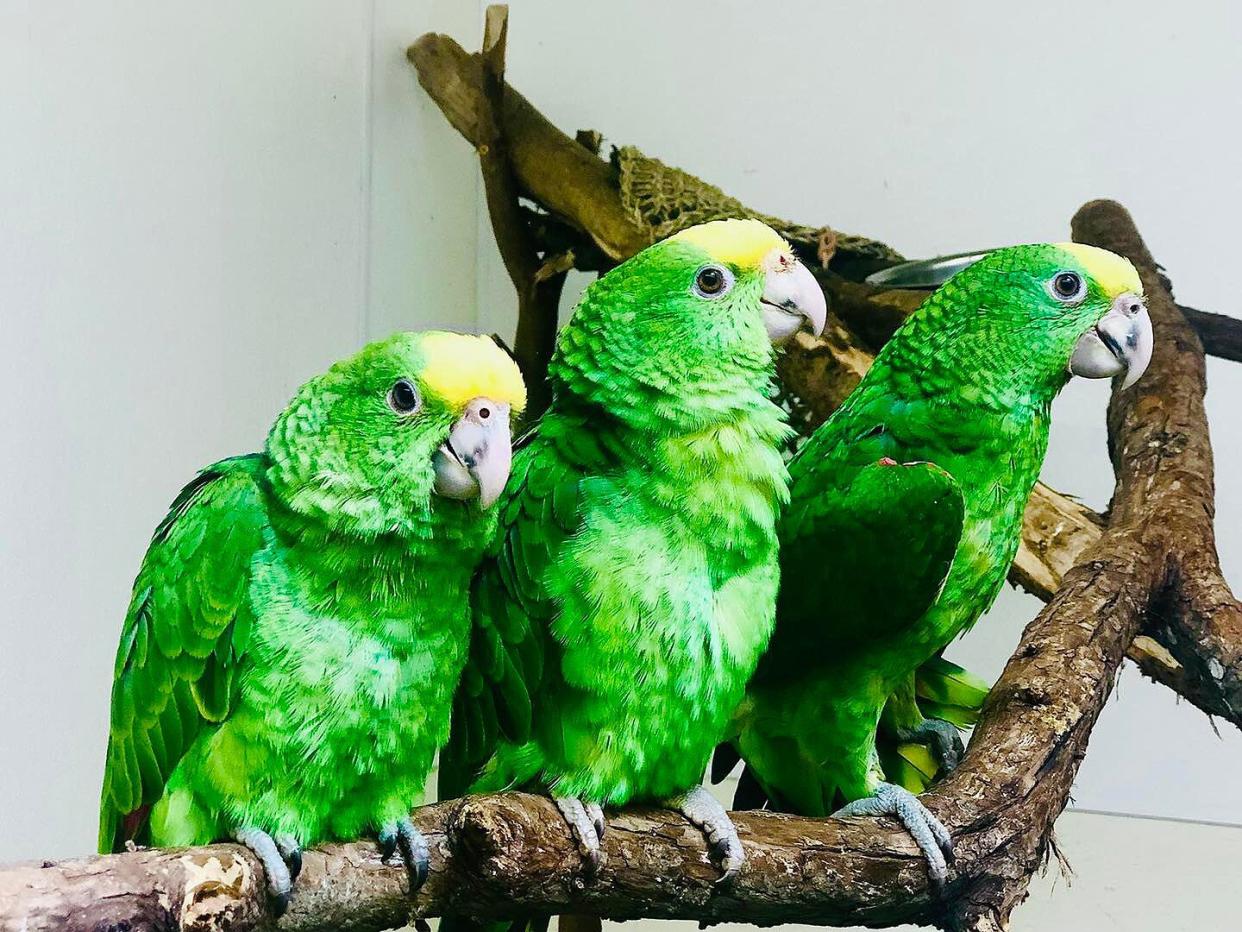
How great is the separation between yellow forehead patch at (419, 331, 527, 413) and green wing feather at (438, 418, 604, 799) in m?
0.17

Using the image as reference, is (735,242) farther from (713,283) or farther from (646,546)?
(646,546)

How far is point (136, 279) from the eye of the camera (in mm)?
2568

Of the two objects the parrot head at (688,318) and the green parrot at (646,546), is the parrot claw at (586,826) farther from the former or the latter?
the parrot head at (688,318)

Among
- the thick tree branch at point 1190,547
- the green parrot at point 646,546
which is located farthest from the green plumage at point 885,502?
the thick tree branch at point 1190,547

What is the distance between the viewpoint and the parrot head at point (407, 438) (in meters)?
1.40

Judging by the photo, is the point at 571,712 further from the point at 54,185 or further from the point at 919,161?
the point at 919,161

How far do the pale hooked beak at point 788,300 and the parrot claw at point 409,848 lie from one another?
2.67ft

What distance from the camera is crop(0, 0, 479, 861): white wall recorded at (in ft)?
7.54

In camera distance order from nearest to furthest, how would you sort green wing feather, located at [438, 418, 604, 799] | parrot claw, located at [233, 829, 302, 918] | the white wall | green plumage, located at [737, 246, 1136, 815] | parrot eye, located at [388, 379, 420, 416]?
parrot claw, located at [233, 829, 302, 918], parrot eye, located at [388, 379, 420, 416], green wing feather, located at [438, 418, 604, 799], green plumage, located at [737, 246, 1136, 815], the white wall

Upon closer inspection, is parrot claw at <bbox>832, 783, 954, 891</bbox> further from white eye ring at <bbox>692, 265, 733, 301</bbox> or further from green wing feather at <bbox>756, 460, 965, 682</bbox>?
white eye ring at <bbox>692, 265, 733, 301</bbox>

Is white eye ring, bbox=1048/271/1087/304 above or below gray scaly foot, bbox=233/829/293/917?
above

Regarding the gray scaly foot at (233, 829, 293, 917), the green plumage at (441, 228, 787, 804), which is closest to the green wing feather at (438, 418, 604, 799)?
the green plumage at (441, 228, 787, 804)

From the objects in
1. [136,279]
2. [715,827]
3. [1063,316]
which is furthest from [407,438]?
[136,279]

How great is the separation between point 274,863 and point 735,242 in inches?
38.7
